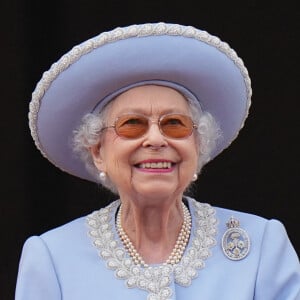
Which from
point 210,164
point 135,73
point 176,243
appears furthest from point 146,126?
point 210,164

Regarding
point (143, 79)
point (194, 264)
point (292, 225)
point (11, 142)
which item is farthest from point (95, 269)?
point (292, 225)

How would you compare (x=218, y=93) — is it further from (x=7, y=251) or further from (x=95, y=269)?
(x=7, y=251)

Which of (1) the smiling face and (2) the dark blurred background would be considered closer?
(1) the smiling face

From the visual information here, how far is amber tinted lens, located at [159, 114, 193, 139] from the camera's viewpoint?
13.3ft

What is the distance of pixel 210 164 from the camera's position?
611cm

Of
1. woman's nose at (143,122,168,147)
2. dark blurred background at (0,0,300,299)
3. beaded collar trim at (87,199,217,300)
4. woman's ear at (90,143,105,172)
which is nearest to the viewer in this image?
woman's nose at (143,122,168,147)

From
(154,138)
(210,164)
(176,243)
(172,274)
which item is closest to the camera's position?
(154,138)

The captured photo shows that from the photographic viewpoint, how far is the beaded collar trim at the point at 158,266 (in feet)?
13.5

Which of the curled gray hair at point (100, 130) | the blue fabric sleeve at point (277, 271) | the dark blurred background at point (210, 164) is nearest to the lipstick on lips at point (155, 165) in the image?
the curled gray hair at point (100, 130)

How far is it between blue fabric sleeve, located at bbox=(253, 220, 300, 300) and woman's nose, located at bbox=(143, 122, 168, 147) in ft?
1.51

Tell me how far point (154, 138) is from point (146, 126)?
0.19 feet

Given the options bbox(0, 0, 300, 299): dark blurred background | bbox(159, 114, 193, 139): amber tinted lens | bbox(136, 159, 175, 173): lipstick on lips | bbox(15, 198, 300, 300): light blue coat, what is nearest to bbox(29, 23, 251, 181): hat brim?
bbox(159, 114, 193, 139): amber tinted lens

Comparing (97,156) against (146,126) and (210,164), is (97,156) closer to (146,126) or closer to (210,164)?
(146,126)

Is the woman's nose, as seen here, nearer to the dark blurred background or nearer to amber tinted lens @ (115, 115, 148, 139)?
amber tinted lens @ (115, 115, 148, 139)
